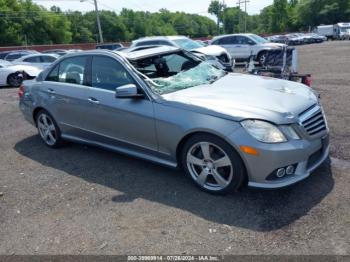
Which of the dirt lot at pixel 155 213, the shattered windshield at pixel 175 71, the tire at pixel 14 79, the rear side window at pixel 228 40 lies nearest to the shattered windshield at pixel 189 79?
the shattered windshield at pixel 175 71

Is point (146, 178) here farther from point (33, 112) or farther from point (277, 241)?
point (33, 112)

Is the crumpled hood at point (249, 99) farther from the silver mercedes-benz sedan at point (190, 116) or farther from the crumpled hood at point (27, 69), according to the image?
the crumpled hood at point (27, 69)

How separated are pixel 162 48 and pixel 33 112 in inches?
98.5

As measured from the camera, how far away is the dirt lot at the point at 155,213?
3213 mm

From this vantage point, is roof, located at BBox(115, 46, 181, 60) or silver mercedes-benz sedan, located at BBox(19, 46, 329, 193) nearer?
silver mercedes-benz sedan, located at BBox(19, 46, 329, 193)

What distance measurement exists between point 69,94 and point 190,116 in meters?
2.21

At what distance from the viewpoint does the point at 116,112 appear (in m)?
4.64

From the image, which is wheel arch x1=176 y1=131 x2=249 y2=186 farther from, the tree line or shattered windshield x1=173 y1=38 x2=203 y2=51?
the tree line

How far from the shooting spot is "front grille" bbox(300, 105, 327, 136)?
378 centimetres

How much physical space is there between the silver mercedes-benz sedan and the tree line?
245ft

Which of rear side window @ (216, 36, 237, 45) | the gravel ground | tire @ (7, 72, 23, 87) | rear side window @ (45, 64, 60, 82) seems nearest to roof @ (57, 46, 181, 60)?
rear side window @ (45, 64, 60, 82)

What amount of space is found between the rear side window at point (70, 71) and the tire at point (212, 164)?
2.12m

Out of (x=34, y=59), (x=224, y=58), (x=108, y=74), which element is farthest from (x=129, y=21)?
(x=108, y=74)

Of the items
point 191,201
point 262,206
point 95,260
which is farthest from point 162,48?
point 95,260
